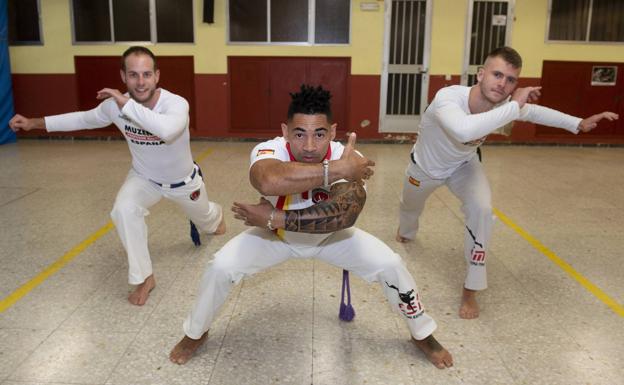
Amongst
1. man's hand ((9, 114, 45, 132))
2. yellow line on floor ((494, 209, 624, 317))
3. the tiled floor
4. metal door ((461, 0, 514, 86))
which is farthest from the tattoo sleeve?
metal door ((461, 0, 514, 86))

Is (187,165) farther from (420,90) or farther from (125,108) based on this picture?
(420,90)

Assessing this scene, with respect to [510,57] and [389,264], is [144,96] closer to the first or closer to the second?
[389,264]

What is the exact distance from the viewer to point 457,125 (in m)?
3.05

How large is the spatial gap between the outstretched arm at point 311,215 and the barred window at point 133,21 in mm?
8896

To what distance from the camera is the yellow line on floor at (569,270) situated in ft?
11.6

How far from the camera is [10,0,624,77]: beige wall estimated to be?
10281mm

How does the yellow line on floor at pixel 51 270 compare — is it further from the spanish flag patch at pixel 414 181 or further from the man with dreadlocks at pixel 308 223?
A: the spanish flag patch at pixel 414 181

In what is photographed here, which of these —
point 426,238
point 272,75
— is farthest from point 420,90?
point 426,238

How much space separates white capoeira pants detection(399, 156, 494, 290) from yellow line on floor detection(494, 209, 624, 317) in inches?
35.3

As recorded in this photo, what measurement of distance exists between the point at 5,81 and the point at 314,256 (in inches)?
383

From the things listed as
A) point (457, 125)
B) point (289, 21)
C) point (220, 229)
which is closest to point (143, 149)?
point (220, 229)

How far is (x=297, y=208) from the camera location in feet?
9.23

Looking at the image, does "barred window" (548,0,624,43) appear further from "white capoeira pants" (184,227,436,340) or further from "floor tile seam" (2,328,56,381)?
"floor tile seam" (2,328,56,381)

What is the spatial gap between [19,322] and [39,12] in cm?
931
